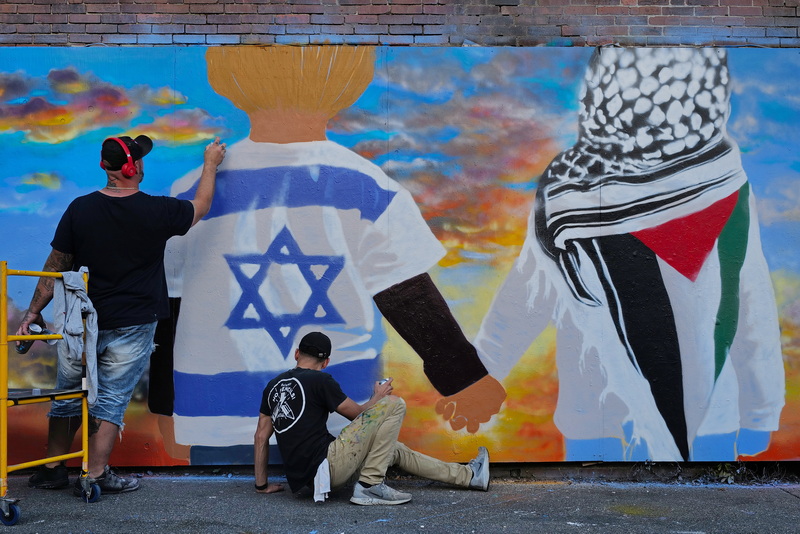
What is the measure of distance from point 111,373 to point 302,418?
1.21 m

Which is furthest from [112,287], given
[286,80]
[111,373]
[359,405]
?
[286,80]

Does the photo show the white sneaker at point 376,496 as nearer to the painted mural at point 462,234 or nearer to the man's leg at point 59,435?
the painted mural at point 462,234

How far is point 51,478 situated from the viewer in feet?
15.4

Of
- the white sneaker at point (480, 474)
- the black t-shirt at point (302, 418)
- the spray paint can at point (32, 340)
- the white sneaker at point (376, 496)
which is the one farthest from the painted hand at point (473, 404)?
the spray paint can at point (32, 340)

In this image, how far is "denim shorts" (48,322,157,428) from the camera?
176 inches

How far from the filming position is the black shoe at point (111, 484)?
14.8ft

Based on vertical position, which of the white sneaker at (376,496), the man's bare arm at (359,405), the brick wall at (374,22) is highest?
the brick wall at (374,22)

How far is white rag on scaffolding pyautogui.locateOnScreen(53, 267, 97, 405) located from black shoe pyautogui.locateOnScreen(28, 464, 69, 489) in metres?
0.74

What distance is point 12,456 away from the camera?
5012 millimetres

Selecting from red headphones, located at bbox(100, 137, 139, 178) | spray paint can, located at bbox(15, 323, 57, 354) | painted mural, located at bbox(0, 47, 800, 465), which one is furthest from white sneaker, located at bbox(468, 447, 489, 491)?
red headphones, located at bbox(100, 137, 139, 178)

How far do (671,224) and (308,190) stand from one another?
249 centimetres

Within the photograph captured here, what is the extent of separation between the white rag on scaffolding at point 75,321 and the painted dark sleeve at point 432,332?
1.81 metres

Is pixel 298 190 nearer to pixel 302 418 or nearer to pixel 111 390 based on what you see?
pixel 302 418

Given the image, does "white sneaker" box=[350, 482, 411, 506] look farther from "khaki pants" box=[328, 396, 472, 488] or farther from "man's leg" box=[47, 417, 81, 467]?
"man's leg" box=[47, 417, 81, 467]
